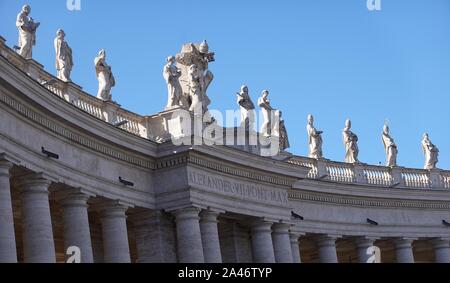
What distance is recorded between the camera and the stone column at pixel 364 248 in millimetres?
74812

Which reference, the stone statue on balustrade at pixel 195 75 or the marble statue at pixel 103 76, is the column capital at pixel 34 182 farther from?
the stone statue on balustrade at pixel 195 75

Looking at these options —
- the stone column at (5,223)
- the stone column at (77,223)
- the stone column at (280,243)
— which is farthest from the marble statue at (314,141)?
the stone column at (5,223)

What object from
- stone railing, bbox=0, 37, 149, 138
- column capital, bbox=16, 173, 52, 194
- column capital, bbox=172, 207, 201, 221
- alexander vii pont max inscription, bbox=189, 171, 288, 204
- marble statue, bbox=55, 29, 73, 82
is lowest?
column capital, bbox=172, 207, 201, 221

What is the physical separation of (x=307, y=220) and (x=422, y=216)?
12.2m

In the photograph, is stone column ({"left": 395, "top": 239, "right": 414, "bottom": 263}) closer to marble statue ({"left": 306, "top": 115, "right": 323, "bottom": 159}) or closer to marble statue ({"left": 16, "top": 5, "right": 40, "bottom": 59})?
marble statue ({"left": 306, "top": 115, "right": 323, "bottom": 159})

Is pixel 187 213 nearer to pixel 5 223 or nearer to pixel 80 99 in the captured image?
pixel 80 99

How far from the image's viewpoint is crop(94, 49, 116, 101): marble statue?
5750 cm

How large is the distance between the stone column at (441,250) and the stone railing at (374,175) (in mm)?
4349

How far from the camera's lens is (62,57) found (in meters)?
53.4

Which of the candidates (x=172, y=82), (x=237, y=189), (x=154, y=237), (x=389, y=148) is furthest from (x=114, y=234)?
(x=389, y=148)

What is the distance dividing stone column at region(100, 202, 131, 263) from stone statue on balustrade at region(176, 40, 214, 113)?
9286mm

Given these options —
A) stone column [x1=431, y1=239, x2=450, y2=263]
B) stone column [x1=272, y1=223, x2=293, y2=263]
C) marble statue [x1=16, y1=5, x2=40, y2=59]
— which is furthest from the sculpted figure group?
stone column [x1=431, y1=239, x2=450, y2=263]

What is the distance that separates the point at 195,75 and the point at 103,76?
6.56m

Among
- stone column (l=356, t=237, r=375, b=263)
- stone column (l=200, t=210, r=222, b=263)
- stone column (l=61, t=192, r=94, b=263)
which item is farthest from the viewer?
stone column (l=356, t=237, r=375, b=263)
